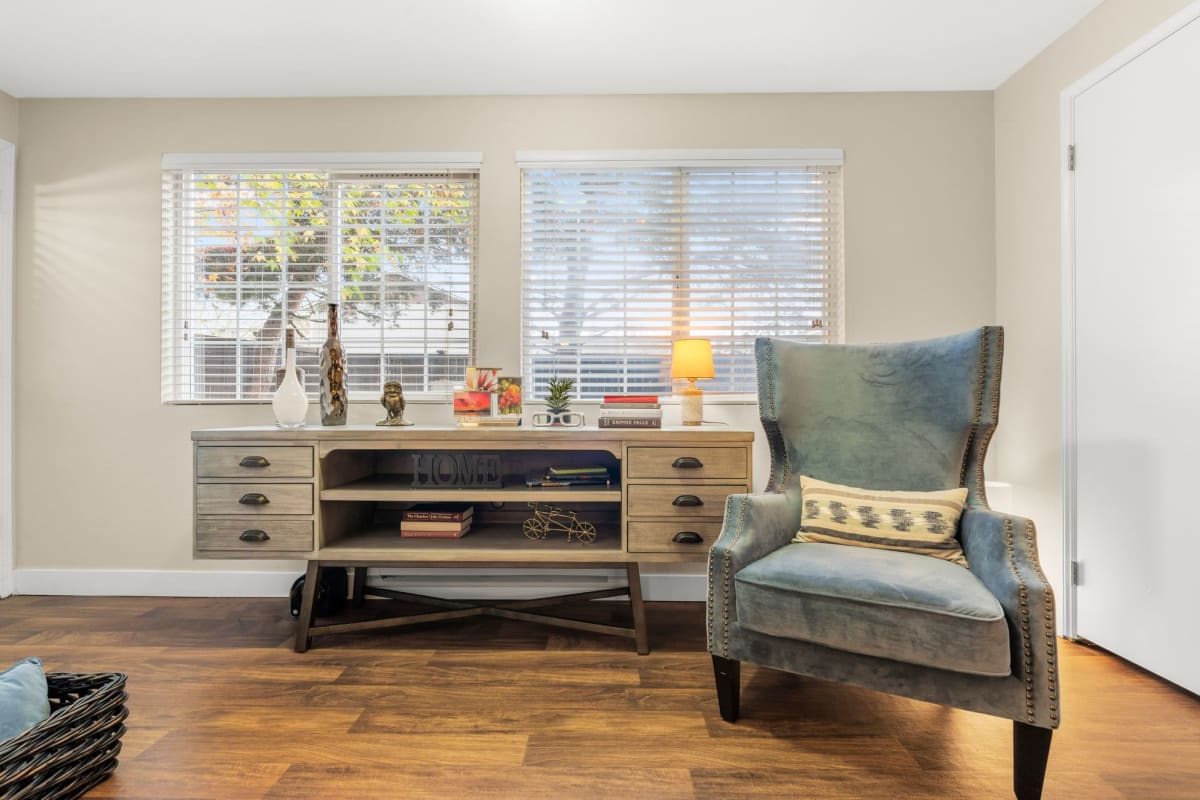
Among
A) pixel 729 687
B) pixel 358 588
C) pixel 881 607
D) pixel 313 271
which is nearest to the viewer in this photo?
pixel 881 607

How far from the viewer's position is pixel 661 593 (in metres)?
2.75

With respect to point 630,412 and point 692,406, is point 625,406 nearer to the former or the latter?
point 630,412

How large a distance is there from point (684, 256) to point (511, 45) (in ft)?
3.60

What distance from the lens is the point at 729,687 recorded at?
1.70 m

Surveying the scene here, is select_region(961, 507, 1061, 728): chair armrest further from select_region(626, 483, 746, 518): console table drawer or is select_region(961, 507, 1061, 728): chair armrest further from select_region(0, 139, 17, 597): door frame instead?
select_region(0, 139, 17, 597): door frame

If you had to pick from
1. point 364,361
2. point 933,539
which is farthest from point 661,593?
point 364,361

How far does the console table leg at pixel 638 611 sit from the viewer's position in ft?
7.13

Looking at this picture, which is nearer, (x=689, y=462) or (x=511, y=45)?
(x=689, y=462)

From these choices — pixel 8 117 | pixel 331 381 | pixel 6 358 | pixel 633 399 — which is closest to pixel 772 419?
pixel 633 399

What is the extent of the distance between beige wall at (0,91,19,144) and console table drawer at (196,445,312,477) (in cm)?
190

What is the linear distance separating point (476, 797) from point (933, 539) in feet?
4.53

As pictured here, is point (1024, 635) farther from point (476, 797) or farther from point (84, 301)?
point (84, 301)

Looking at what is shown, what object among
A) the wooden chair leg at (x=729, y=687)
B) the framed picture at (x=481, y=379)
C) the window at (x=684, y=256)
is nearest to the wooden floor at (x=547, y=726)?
the wooden chair leg at (x=729, y=687)

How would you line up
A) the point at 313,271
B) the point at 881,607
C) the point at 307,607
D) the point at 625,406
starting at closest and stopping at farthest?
the point at 881,607
the point at 307,607
the point at 625,406
the point at 313,271
